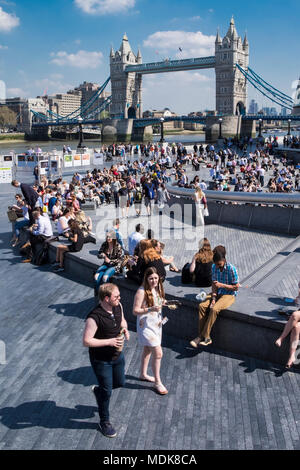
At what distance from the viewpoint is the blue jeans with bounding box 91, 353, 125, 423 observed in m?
3.63

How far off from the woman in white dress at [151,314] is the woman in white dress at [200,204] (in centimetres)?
784

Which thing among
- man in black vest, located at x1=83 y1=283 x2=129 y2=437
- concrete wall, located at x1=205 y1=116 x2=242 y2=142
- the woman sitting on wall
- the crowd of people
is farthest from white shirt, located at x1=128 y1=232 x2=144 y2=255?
concrete wall, located at x1=205 y1=116 x2=242 y2=142

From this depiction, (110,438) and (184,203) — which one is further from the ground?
(184,203)

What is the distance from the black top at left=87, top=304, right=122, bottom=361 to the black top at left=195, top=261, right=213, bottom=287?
2.15m

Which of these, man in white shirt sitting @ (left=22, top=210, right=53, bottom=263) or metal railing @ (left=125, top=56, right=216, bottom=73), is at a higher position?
metal railing @ (left=125, top=56, right=216, bottom=73)

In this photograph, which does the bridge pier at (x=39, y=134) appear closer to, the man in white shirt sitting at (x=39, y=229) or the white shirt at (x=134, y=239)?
the man in white shirt sitting at (x=39, y=229)

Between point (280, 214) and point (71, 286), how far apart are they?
6.50 m

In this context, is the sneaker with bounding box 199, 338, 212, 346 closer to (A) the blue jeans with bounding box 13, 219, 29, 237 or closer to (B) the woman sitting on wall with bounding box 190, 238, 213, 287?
(B) the woman sitting on wall with bounding box 190, 238, 213, 287

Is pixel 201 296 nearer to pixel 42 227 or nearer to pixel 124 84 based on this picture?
pixel 42 227

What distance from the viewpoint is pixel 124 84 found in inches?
4624

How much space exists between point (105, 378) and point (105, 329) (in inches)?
→ 16.6
